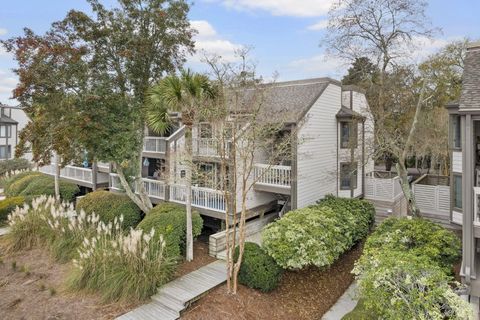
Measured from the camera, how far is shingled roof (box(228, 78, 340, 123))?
14234 mm

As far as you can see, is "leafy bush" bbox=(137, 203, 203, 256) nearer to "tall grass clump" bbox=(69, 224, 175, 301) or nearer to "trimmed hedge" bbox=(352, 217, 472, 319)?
"tall grass clump" bbox=(69, 224, 175, 301)

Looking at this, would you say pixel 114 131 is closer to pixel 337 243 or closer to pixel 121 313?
pixel 121 313

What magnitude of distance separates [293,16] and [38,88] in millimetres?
13358

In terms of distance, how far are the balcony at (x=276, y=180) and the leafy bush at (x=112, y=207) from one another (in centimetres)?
692

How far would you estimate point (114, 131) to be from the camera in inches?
554

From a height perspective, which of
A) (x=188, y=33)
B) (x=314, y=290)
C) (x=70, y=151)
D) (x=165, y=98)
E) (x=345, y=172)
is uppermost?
(x=188, y=33)

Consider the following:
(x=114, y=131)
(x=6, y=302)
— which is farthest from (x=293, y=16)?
(x=6, y=302)

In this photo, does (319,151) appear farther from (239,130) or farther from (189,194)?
(189,194)

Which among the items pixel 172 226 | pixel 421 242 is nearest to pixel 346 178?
pixel 421 242

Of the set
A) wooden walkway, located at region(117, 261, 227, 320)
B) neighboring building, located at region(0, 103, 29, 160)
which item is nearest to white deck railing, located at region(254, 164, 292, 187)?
wooden walkway, located at region(117, 261, 227, 320)

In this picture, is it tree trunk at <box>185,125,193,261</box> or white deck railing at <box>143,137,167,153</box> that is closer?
tree trunk at <box>185,125,193,261</box>

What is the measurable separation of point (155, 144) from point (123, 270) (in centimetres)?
989

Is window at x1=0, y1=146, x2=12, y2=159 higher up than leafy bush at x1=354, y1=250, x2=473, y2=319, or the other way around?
window at x1=0, y1=146, x2=12, y2=159

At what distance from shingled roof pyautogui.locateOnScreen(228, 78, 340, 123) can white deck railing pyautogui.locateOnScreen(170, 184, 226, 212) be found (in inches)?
194
